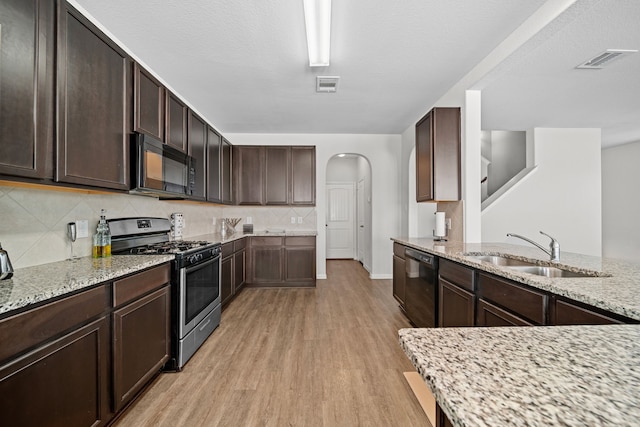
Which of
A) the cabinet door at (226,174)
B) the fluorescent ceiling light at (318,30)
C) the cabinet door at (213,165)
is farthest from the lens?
the cabinet door at (226,174)

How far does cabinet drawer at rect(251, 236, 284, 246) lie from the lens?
453 centimetres

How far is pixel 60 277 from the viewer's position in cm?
139

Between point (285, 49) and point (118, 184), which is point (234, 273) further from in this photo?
point (285, 49)

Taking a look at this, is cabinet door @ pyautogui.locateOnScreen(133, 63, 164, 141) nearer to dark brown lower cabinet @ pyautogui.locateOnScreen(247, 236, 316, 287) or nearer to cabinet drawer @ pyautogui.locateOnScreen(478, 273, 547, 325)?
dark brown lower cabinet @ pyautogui.locateOnScreen(247, 236, 316, 287)

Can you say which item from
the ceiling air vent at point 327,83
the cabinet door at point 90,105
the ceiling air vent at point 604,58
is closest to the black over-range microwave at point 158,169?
the cabinet door at point 90,105

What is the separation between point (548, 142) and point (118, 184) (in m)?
6.12

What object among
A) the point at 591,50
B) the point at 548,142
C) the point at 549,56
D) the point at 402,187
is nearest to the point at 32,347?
the point at 549,56

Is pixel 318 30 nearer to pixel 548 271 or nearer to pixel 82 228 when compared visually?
pixel 82 228

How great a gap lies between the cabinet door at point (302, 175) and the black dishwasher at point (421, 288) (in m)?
2.21

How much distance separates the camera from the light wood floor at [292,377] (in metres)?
1.71

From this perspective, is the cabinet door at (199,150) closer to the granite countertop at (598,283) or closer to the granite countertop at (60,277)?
the granite countertop at (60,277)

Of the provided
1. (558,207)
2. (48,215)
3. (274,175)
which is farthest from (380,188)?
(48,215)

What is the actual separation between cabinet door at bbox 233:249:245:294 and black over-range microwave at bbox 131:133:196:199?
1395 millimetres

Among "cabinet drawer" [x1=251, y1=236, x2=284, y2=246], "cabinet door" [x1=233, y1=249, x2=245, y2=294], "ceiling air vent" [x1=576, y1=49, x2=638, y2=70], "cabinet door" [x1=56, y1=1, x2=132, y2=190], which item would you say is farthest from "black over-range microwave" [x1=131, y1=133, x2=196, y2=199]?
"ceiling air vent" [x1=576, y1=49, x2=638, y2=70]
